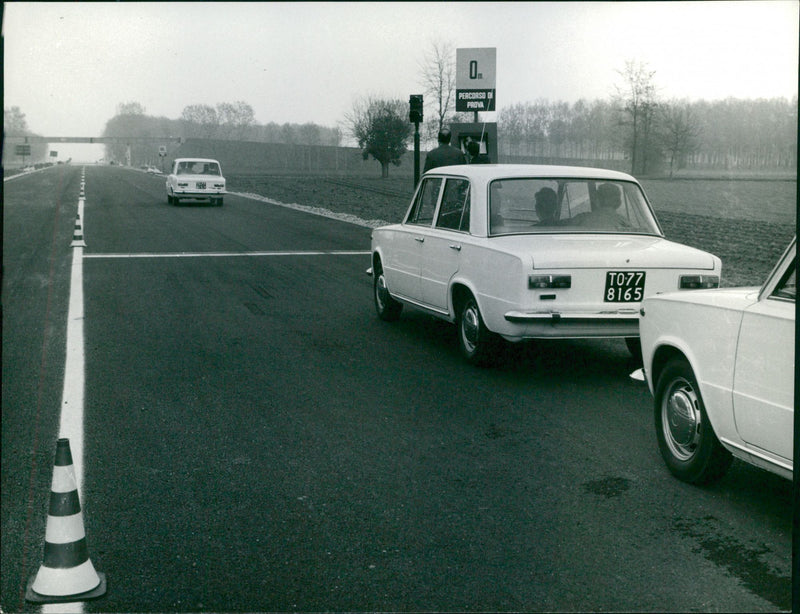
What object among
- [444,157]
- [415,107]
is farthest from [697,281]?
[415,107]

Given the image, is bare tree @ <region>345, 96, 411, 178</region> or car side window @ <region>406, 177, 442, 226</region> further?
bare tree @ <region>345, 96, 411, 178</region>

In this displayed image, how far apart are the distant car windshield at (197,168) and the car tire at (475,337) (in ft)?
82.7

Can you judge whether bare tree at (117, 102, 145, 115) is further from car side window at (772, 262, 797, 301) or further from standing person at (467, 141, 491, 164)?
standing person at (467, 141, 491, 164)

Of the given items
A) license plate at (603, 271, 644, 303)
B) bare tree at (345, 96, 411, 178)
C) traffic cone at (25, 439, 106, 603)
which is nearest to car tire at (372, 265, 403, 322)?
license plate at (603, 271, 644, 303)

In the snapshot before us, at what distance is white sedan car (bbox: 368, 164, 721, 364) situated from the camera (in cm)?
679

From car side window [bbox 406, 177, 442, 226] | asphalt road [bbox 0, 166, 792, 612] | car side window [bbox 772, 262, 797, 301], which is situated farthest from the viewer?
car side window [bbox 406, 177, 442, 226]

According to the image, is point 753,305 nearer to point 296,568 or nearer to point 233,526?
point 296,568

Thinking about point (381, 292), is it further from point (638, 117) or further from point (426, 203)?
point (638, 117)

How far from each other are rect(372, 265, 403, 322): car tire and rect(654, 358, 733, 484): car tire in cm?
486

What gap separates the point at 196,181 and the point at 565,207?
25.6m

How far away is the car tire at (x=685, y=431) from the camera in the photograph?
4543 millimetres

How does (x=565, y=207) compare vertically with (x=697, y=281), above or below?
above

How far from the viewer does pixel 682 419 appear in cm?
475

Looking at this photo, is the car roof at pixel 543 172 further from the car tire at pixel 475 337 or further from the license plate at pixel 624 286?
the license plate at pixel 624 286
